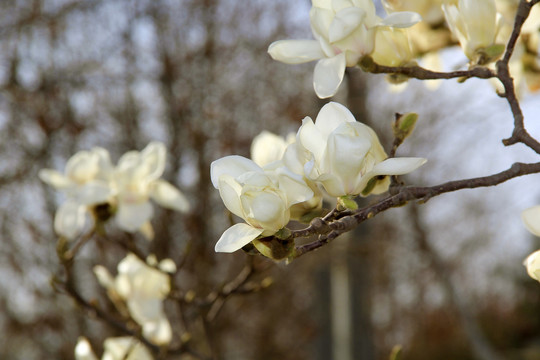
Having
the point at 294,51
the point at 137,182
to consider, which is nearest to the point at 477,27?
the point at 294,51

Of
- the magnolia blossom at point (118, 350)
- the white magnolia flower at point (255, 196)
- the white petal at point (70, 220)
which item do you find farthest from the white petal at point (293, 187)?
the white petal at point (70, 220)

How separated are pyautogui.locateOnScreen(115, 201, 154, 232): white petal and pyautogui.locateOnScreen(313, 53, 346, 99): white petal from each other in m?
0.61

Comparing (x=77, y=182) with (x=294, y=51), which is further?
(x=77, y=182)

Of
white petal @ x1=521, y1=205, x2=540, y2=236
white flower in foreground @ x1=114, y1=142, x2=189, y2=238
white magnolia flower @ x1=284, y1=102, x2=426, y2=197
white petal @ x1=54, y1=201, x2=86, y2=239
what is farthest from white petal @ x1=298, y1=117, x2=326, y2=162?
white petal @ x1=54, y1=201, x2=86, y2=239

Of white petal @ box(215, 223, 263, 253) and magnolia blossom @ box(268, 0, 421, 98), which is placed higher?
magnolia blossom @ box(268, 0, 421, 98)

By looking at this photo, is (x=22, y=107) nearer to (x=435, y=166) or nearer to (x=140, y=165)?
(x=140, y=165)

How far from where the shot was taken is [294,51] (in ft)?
2.36

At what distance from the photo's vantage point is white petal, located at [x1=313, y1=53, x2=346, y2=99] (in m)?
0.67

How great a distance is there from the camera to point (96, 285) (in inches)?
144

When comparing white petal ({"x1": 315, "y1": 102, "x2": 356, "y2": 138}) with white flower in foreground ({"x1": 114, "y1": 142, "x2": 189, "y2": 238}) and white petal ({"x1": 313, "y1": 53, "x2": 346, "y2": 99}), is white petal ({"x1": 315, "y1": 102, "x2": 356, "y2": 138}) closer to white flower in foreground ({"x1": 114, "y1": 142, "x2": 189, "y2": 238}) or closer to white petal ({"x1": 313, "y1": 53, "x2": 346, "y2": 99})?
white petal ({"x1": 313, "y1": 53, "x2": 346, "y2": 99})

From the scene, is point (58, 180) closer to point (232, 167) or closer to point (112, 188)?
point (112, 188)

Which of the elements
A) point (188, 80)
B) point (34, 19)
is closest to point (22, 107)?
point (34, 19)

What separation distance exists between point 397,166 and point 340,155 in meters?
0.06

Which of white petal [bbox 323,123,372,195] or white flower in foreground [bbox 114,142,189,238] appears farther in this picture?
white flower in foreground [bbox 114,142,189,238]
